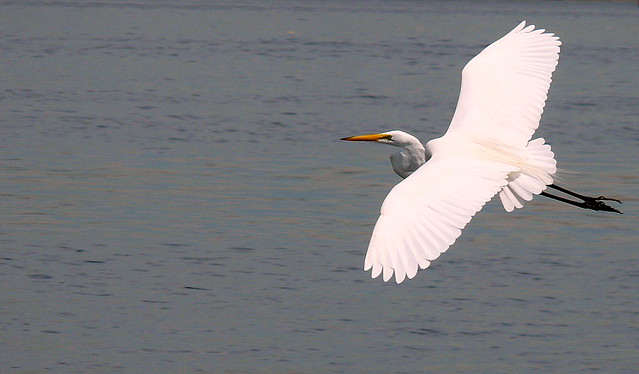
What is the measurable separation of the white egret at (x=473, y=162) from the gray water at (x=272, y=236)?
702 mm

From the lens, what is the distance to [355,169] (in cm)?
1288

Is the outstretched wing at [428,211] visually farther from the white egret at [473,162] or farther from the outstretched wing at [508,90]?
the outstretched wing at [508,90]

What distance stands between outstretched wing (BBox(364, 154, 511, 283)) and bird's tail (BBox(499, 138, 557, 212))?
0.38m

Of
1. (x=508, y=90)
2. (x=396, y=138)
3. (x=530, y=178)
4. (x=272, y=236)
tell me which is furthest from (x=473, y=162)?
(x=272, y=236)

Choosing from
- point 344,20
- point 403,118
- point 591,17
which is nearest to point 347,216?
point 403,118

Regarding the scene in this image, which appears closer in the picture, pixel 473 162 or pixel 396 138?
pixel 473 162

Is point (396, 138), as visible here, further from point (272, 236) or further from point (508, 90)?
point (272, 236)

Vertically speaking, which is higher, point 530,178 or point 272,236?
point 530,178

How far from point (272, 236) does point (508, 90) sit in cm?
232

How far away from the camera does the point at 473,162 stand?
24.6ft

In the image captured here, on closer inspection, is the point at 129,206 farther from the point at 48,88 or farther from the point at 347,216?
the point at 48,88

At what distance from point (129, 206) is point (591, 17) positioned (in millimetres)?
27507

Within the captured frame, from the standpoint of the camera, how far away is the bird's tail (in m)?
7.87

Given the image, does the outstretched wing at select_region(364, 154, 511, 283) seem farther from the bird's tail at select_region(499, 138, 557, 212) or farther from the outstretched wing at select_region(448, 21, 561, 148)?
the outstretched wing at select_region(448, 21, 561, 148)
